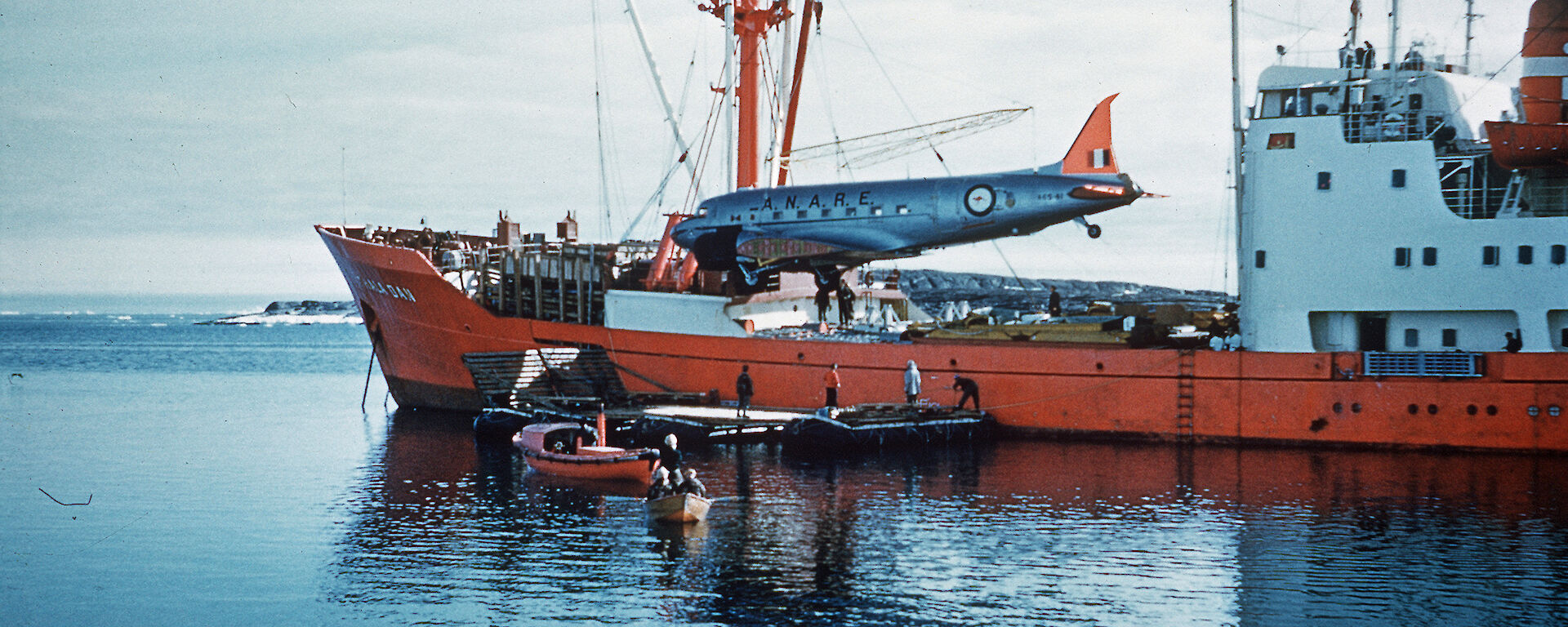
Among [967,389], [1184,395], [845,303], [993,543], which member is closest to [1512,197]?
[1184,395]

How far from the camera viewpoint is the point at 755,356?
3169 cm

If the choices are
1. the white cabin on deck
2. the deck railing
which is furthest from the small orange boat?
the deck railing

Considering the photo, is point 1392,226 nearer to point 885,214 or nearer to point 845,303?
point 885,214

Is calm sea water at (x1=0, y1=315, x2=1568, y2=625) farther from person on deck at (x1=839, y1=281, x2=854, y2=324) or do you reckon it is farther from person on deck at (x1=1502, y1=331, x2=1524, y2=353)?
person on deck at (x1=839, y1=281, x2=854, y2=324)

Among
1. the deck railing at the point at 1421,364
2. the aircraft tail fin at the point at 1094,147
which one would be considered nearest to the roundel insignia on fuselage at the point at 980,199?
the aircraft tail fin at the point at 1094,147

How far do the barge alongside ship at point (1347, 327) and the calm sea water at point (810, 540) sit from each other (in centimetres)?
98

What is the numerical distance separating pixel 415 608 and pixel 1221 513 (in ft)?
43.5

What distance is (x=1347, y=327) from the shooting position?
2736 cm

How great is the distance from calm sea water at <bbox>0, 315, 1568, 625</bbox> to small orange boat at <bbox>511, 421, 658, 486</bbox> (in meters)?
0.47

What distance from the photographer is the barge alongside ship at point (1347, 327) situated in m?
25.7

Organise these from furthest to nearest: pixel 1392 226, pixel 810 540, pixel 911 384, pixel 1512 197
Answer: pixel 911 384 < pixel 1392 226 < pixel 1512 197 < pixel 810 540

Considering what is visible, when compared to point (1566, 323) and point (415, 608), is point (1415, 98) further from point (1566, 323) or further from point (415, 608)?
point (415, 608)

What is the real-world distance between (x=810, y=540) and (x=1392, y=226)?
16.4 metres

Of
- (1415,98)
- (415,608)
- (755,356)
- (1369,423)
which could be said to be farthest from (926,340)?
(415,608)
